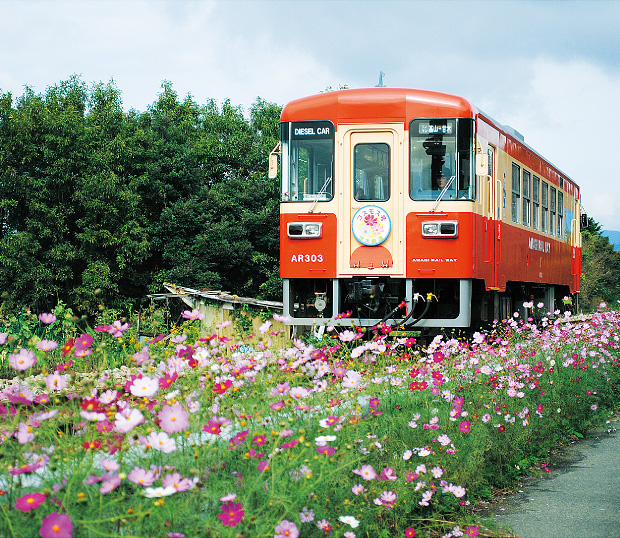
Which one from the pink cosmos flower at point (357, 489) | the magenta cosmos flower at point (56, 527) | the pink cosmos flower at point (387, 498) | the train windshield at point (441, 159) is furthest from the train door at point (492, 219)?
the magenta cosmos flower at point (56, 527)

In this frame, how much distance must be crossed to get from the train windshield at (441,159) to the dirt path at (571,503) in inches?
223

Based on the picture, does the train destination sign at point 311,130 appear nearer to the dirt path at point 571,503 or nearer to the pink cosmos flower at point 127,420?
the dirt path at point 571,503

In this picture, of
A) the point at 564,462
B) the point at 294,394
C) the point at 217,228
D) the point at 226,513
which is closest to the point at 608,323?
the point at 564,462

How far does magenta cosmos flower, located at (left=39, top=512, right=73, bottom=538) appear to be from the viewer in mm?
2365

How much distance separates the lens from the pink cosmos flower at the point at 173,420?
3.10 m

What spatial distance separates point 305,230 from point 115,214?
85.5 ft

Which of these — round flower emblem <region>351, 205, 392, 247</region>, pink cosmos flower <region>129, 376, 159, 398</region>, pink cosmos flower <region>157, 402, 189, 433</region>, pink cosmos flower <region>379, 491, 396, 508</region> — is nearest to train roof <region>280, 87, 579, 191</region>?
round flower emblem <region>351, 205, 392, 247</region>

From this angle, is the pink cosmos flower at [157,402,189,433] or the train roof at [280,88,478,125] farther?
the train roof at [280,88,478,125]

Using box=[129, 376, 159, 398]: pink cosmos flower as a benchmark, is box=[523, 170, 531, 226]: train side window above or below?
above

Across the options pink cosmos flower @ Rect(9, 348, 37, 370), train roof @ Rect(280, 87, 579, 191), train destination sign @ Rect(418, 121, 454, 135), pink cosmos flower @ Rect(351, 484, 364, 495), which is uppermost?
train roof @ Rect(280, 87, 579, 191)

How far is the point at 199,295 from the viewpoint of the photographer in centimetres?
1686

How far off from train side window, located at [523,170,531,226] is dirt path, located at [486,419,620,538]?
357 inches

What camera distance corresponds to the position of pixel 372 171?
1177 cm

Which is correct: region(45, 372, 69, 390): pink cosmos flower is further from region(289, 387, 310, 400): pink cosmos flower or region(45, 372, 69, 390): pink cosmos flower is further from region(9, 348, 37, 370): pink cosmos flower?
region(289, 387, 310, 400): pink cosmos flower
